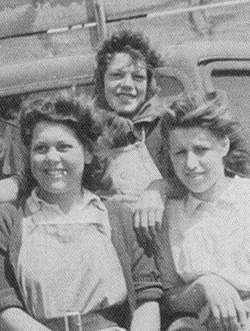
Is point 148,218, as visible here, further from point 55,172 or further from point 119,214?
point 55,172

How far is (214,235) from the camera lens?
3020 millimetres

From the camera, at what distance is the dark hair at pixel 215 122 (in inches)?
123

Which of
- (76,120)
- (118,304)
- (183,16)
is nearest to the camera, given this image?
(118,304)

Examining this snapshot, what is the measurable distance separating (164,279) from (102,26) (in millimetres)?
3207

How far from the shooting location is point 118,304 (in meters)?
2.92

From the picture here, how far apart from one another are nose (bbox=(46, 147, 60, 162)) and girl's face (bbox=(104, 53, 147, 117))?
0.66 metres

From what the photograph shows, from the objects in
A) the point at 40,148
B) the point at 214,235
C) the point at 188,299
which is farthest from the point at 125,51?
the point at 188,299

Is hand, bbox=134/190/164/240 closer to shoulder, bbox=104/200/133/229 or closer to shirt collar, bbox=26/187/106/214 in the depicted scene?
shoulder, bbox=104/200/133/229

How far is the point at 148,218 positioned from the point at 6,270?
57 cm

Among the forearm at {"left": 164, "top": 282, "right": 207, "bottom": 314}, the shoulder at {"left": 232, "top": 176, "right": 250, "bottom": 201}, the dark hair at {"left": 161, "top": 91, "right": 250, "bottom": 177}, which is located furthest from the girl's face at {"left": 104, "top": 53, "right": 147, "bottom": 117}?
the forearm at {"left": 164, "top": 282, "right": 207, "bottom": 314}

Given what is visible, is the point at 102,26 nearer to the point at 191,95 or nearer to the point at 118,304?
the point at 191,95

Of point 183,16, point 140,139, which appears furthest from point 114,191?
point 183,16

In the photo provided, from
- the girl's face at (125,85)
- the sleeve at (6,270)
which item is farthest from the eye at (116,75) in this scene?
the sleeve at (6,270)

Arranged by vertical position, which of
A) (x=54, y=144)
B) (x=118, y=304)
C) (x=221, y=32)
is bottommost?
(x=118, y=304)
